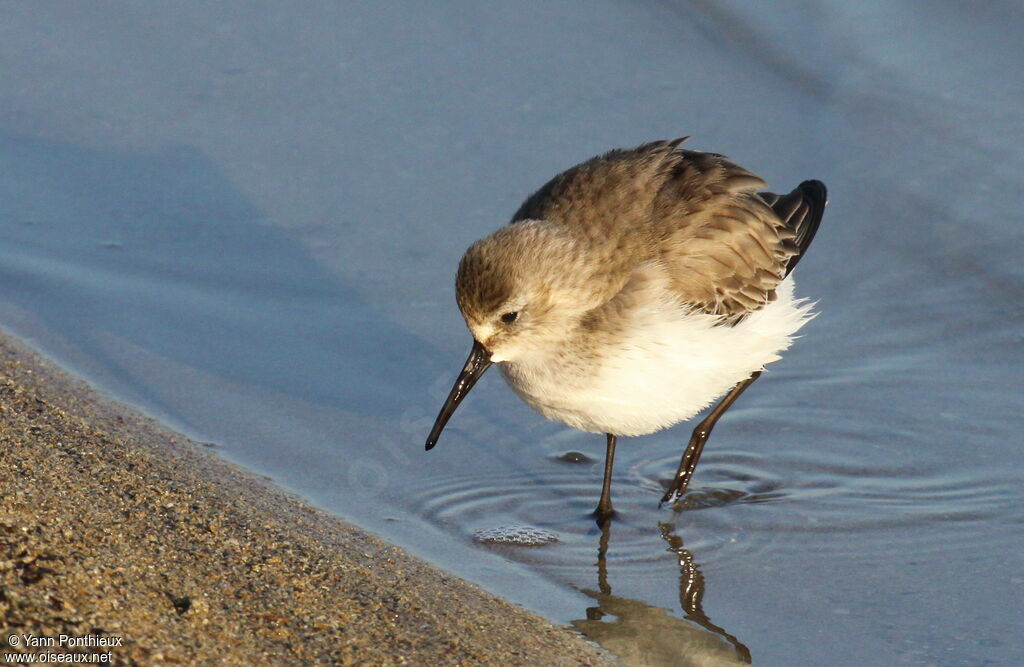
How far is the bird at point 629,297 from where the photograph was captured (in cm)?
533

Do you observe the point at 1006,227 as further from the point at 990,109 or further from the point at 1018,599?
the point at 1018,599

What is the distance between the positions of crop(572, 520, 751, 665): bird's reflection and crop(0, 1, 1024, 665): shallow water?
15mm

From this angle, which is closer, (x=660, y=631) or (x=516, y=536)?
(x=660, y=631)

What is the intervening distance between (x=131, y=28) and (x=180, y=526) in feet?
18.7

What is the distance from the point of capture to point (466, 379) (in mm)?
5508

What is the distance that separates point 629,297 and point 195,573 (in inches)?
83.3

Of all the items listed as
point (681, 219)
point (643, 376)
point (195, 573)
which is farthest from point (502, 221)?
point (195, 573)

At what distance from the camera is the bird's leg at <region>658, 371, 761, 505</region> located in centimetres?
589

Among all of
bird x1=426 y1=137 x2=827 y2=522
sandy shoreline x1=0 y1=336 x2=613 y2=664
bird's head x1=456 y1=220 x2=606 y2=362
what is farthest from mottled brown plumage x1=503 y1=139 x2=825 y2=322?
sandy shoreline x1=0 y1=336 x2=613 y2=664

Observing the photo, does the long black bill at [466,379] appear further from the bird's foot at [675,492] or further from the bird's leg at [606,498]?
the bird's foot at [675,492]

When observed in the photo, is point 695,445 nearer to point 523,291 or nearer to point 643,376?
point 643,376

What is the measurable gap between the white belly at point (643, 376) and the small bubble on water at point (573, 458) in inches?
25.9

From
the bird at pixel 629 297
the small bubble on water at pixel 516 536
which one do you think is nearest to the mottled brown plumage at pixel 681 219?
the bird at pixel 629 297

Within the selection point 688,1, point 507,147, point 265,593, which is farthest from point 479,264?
point 688,1
